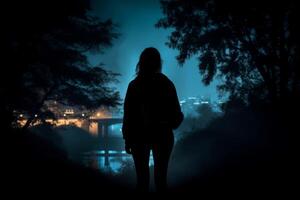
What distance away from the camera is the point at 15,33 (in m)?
11.0

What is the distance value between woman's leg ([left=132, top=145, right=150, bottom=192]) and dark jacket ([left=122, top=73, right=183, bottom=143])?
Result: 103 millimetres

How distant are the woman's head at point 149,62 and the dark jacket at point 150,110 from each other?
86 millimetres

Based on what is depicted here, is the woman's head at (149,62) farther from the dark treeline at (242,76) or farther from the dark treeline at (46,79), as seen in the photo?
the dark treeline at (242,76)

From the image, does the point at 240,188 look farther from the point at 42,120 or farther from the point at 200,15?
the point at 42,120

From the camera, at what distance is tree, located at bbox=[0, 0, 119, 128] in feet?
32.8

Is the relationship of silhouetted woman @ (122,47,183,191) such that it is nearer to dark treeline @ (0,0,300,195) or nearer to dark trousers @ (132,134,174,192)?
dark trousers @ (132,134,174,192)

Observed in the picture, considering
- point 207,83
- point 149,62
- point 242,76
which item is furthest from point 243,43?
point 149,62

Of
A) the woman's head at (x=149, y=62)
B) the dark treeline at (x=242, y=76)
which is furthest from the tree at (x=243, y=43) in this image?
the woman's head at (x=149, y=62)

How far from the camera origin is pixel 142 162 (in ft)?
12.7

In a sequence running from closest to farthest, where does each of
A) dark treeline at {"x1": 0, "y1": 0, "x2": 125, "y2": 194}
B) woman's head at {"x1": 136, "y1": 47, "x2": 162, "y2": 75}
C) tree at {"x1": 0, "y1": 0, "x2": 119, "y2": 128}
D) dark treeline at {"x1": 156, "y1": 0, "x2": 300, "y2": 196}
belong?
1. woman's head at {"x1": 136, "y1": 47, "x2": 162, "y2": 75}
2. dark treeline at {"x1": 0, "y1": 0, "x2": 125, "y2": 194}
3. dark treeline at {"x1": 156, "y1": 0, "x2": 300, "y2": 196}
4. tree at {"x1": 0, "y1": 0, "x2": 119, "y2": 128}

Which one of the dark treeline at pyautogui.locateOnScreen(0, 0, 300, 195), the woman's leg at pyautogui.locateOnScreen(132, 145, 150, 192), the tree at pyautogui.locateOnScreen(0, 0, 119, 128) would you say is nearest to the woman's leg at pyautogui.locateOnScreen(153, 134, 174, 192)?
the woman's leg at pyautogui.locateOnScreen(132, 145, 150, 192)

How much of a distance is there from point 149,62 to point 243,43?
9194 millimetres

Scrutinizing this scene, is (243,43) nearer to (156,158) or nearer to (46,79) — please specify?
(46,79)

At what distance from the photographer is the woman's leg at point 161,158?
3.79 metres
